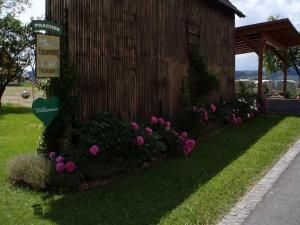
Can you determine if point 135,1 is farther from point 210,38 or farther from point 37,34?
point 210,38

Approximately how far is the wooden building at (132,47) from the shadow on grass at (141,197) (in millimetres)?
1663

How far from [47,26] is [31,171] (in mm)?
2216

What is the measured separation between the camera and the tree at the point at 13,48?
23.9 metres

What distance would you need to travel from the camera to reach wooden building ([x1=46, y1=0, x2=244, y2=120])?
8.53 meters

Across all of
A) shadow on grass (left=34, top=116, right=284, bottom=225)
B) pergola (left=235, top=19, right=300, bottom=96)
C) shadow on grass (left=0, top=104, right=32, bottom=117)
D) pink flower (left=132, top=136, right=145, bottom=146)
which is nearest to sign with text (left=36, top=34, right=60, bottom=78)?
pink flower (left=132, top=136, right=145, bottom=146)

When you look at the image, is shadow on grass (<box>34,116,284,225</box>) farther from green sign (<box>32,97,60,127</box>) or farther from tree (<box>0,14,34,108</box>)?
tree (<box>0,14,34,108</box>)

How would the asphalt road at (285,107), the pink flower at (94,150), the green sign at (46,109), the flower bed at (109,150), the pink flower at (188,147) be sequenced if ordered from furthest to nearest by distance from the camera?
the asphalt road at (285,107) < the pink flower at (188,147) < the pink flower at (94,150) < the green sign at (46,109) < the flower bed at (109,150)

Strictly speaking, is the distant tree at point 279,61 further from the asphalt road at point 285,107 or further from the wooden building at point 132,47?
the wooden building at point 132,47

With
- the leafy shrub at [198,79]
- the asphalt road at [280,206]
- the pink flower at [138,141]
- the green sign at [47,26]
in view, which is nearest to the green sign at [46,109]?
the green sign at [47,26]

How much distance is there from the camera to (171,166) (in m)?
8.93

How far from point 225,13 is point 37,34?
1117cm

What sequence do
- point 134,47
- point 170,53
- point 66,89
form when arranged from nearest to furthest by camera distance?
point 66,89 → point 134,47 → point 170,53

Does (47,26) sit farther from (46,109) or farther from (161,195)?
(161,195)

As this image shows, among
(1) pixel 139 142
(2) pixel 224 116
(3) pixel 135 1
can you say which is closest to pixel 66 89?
(1) pixel 139 142
